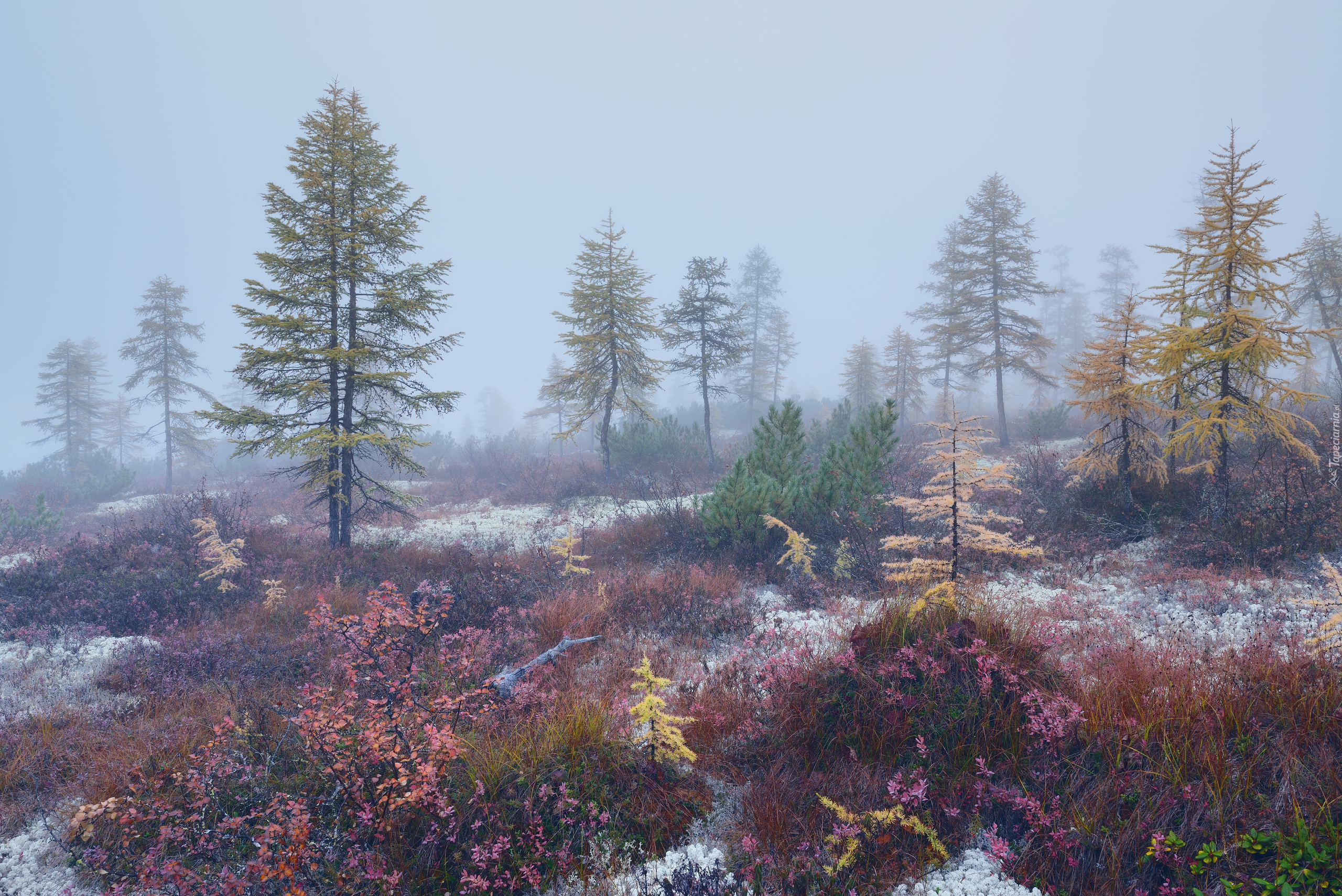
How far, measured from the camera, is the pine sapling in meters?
3.69

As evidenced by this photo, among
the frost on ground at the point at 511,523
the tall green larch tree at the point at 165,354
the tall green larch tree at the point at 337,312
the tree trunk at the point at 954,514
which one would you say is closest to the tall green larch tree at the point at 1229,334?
the tree trunk at the point at 954,514

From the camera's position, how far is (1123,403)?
10.8 m

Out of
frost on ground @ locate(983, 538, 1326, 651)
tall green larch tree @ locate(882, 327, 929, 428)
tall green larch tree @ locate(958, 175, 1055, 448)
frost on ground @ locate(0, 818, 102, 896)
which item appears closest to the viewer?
frost on ground @ locate(0, 818, 102, 896)

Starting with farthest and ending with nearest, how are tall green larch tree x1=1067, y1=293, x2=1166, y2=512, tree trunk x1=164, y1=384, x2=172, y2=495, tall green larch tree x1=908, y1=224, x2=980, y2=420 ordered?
1. tree trunk x1=164, y1=384, x2=172, y2=495
2. tall green larch tree x1=908, y1=224, x2=980, y2=420
3. tall green larch tree x1=1067, y1=293, x2=1166, y2=512

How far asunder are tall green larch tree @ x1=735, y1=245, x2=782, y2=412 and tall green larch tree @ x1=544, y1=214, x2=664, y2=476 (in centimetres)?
1678

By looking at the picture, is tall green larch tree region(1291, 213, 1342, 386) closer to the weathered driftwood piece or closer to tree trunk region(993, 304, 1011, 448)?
tree trunk region(993, 304, 1011, 448)

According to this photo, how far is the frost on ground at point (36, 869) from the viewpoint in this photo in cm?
338

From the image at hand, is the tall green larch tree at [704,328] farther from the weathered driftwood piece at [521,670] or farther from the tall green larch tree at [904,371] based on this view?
the weathered driftwood piece at [521,670]

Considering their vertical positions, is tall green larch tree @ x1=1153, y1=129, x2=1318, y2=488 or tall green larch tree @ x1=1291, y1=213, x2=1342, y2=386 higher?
tall green larch tree @ x1=1291, y1=213, x2=1342, y2=386

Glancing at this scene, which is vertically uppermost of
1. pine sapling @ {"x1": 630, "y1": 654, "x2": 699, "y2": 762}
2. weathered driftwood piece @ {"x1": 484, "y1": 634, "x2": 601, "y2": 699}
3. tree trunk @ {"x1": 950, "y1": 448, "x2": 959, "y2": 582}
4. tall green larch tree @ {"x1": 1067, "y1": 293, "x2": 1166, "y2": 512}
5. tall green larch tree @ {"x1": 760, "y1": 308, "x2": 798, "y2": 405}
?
tall green larch tree @ {"x1": 760, "y1": 308, "x2": 798, "y2": 405}

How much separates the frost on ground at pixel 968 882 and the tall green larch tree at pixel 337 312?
39.0 feet

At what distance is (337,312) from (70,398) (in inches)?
1350

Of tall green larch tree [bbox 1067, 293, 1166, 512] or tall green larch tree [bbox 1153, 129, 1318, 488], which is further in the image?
tall green larch tree [bbox 1067, 293, 1166, 512]

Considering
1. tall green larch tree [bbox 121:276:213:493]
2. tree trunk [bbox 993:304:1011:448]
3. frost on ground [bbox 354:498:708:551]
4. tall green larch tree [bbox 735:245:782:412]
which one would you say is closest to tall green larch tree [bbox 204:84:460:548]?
frost on ground [bbox 354:498:708:551]
